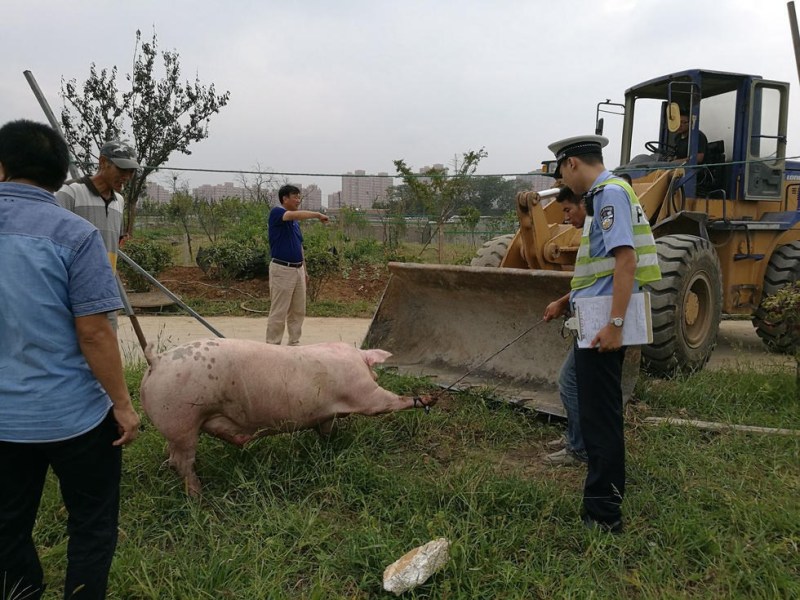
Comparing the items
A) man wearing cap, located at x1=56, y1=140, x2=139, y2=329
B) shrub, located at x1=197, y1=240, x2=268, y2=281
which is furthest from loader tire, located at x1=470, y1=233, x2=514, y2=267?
shrub, located at x1=197, y1=240, x2=268, y2=281

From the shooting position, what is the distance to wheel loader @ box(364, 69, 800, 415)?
4.70 metres

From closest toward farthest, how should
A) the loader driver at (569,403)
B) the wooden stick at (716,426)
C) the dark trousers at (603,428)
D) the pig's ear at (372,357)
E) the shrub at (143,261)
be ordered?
the dark trousers at (603,428) < the loader driver at (569,403) < the pig's ear at (372,357) < the wooden stick at (716,426) < the shrub at (143,261)

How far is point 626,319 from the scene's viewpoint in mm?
2754

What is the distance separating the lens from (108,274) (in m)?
1.99

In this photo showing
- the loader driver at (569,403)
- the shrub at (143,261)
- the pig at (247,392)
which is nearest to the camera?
the pig at (247,392)

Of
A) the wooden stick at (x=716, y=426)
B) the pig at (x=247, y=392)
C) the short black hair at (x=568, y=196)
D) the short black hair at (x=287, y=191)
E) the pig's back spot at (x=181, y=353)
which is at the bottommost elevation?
the wooden stick at (x=716, y=426)

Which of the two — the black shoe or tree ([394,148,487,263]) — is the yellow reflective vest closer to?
the black shoe

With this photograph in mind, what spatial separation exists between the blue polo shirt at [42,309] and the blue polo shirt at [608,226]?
76.7 inches

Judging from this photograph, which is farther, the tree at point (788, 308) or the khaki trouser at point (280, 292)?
the khaki trouser at point (280, 292)

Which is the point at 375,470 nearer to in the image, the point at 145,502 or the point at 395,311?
the point at 145,502

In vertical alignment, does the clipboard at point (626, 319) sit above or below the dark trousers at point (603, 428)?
above

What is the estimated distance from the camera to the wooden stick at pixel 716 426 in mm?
3867

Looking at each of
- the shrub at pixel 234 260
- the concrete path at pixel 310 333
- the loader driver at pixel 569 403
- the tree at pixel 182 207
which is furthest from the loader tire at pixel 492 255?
the tree at pixel 182 207

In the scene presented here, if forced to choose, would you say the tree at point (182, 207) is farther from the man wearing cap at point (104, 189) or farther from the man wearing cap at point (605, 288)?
the man wearing cap at point (605, 288)
